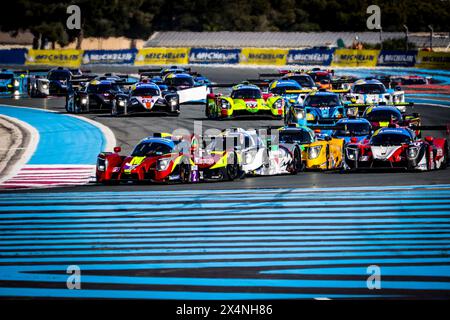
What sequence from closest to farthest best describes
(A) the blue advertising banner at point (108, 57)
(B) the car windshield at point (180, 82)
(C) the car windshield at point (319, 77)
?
(B) the car windshield at point (180, 82) → (C) the car windshield at point (319, 77) → (A) the blue advertising banner at point (108, 57)

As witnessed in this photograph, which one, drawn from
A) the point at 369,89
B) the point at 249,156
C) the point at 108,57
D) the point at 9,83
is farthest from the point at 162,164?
the point at 108,57

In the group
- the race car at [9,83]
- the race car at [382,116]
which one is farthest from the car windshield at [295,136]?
the race car at [9,83]

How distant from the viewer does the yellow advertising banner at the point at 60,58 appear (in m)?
86.8

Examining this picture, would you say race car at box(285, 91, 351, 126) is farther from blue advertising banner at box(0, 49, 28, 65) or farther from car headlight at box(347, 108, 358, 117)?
blue advertising banner at box(0, 49, 28, 65)

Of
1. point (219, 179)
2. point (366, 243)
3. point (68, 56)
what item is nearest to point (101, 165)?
point (219, 179)

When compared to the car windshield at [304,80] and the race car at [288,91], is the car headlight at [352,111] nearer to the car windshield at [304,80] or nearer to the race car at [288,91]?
the race car at [288,91]

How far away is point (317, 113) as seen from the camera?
38.5m

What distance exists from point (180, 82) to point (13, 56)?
46441 millimetres

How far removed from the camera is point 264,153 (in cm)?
2644

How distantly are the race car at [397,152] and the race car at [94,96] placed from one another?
19463 millimetres

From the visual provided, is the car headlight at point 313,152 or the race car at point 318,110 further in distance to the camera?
the race car at point 318,110

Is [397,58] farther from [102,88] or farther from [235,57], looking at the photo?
[102,88]

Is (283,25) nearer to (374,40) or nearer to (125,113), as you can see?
(374,40)

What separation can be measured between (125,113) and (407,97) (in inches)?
731
